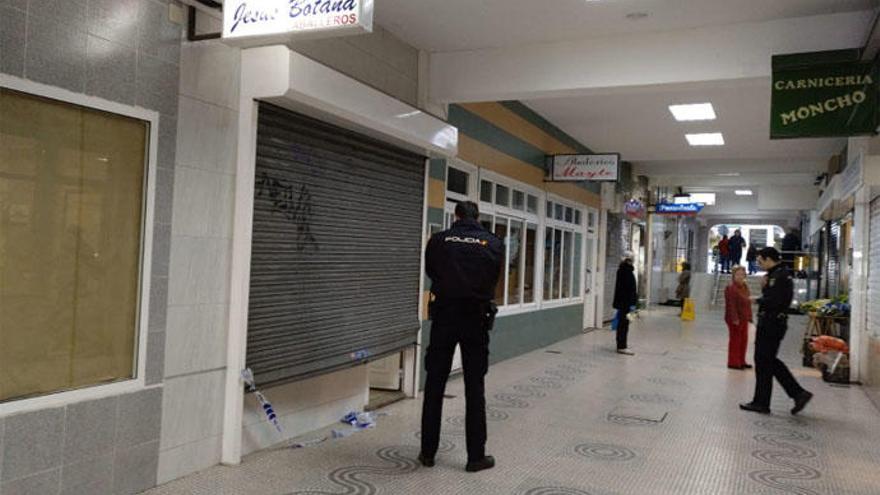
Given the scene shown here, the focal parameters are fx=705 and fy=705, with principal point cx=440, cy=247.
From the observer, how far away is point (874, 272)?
7.62 metres

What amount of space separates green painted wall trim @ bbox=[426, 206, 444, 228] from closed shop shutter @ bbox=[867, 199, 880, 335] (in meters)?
4.60

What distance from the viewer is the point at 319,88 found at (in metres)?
4.38

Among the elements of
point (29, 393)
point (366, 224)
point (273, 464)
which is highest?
point (366, 224)

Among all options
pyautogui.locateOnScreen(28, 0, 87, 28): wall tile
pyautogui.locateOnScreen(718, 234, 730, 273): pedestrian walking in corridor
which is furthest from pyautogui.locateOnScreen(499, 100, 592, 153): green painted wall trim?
pyautogui.locateOnScreen(718, 234, 730, 273): pedestrian walking in corridor

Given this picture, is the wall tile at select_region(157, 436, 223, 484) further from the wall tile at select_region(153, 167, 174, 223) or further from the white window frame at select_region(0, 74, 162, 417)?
the wall tile at select_region(153, 167, 174, 223)

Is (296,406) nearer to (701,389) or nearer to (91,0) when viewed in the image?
(91,0)

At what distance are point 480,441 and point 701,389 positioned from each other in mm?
4059

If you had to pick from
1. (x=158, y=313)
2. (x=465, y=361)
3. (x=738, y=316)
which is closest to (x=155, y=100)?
(x=158, y=313)

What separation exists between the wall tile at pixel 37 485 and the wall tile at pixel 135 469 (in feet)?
1.07

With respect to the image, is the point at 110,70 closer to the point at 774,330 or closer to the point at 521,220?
the point at 774,330

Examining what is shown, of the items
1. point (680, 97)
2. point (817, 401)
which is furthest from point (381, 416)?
point (680, 97)

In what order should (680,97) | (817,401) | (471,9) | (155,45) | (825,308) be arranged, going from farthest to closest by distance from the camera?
(825,308)
(680,97)
(817,401)
(471,9)
(155,45)

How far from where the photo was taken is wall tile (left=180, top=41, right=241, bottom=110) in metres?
3.90

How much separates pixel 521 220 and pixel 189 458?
6071mm
